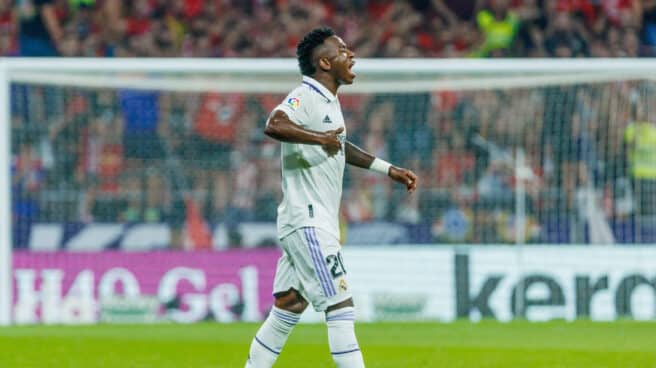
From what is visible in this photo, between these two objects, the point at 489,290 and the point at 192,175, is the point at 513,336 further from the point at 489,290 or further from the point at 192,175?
the point at 192,175

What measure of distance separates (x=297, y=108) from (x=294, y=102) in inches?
1.5

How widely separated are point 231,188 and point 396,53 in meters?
4.19

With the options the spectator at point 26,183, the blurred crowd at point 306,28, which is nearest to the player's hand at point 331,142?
the spectator at point 26,183

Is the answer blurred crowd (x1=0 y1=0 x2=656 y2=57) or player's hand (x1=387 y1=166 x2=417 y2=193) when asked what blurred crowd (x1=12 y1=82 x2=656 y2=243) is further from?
player's hand (x1=387 y1=166 x2=417 y2=193)

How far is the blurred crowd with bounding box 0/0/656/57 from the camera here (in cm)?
1909

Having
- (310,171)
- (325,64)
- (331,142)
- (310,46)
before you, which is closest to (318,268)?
(310,171)

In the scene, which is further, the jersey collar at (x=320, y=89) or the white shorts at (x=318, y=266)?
the jersey collar at (x=320, y=89)

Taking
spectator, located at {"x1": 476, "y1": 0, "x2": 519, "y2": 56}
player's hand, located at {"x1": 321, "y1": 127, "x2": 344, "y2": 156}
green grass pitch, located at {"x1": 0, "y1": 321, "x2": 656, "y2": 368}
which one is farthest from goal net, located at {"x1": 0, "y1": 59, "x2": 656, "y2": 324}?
player's hand, located at {"x1": 321, "y1": 127, "x2": 344, "y2": 156}

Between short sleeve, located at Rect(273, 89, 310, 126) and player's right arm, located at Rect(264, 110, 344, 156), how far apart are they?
0.05 m

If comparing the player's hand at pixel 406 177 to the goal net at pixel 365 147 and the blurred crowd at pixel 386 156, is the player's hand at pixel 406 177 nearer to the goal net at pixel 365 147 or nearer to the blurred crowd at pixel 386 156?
the goal net at pixel 365 147

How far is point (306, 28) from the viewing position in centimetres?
1969

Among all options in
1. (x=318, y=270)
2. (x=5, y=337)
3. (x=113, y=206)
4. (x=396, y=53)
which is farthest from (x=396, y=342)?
(x=396, y=53)

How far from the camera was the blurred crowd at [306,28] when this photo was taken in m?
19.1

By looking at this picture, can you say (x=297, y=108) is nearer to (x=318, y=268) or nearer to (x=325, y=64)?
(x=325, y=64)
